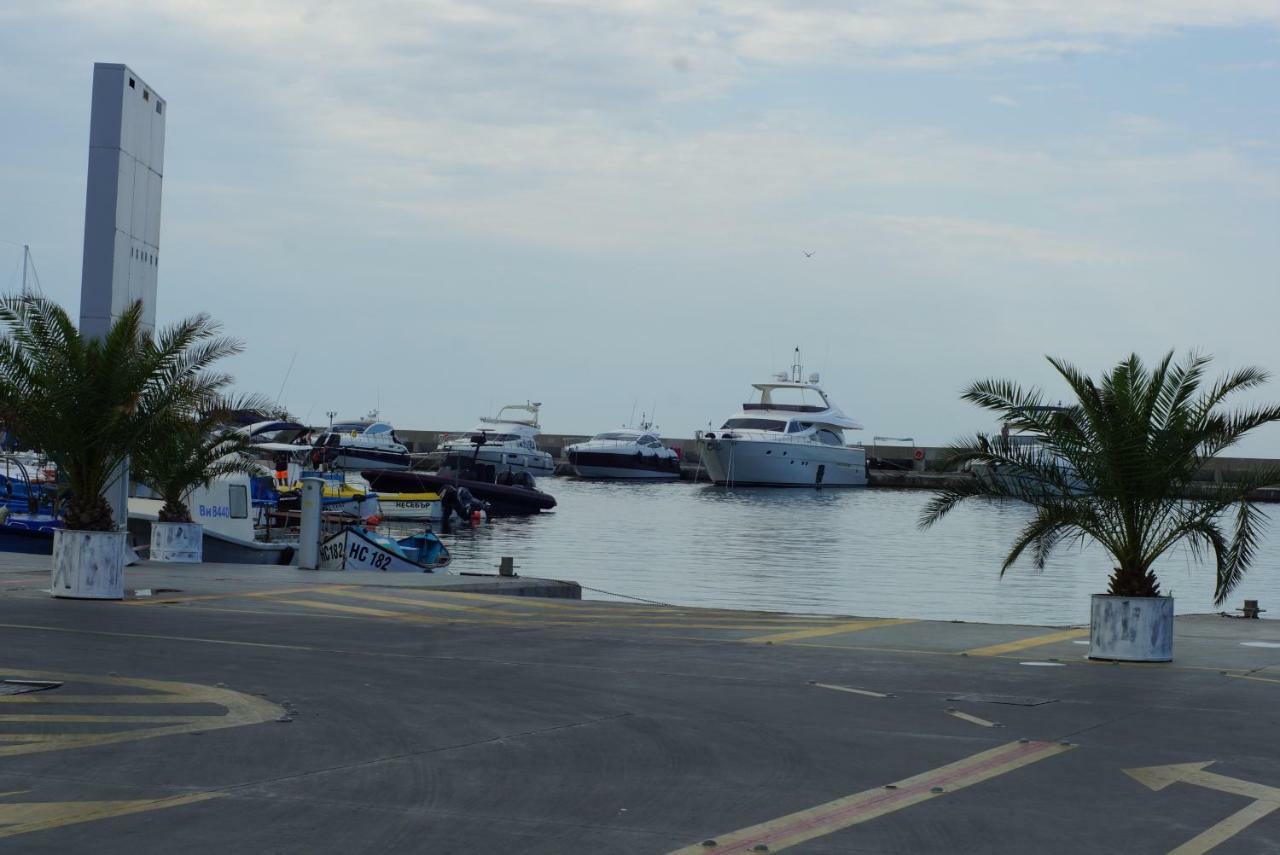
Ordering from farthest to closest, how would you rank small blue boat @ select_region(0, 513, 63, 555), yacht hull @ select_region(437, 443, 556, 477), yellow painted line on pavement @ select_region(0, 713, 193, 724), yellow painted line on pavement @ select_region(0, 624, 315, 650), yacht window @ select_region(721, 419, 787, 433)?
yacht window @ select_region(721, 419, 787, 433) → yacht hull @ select_region(437, 443, 556, 477) → small blue boat @ select_region(0, 513, 63, 555) → yellow painted line on pavement @ select_region(0, 624, 315, 650) → yellow painted line on pavement @ select_region(0, 713, 193, 724)

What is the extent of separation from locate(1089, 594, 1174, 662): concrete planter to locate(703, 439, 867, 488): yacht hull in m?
79.6

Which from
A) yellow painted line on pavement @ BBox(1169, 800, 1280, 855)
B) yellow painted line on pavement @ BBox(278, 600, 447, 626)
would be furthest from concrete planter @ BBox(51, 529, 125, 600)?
yellow painted line on pavement @ BBox(1169, 800, 1280, 855)

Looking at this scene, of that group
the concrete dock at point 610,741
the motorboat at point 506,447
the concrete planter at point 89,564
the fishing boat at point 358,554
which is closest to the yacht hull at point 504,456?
the motorboat at point 506,447

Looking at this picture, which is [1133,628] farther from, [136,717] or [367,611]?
[136,717]

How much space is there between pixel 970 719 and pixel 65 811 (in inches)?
243

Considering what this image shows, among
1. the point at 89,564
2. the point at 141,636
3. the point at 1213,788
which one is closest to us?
the point at 1213,788

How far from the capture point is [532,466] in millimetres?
100625

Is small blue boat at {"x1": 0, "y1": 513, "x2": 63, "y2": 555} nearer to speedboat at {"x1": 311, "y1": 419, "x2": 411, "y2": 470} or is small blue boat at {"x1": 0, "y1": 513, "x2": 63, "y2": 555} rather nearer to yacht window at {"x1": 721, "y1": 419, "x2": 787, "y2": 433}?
speedboat at {"x1": 311, "y1": 419, "x2": 411, "y2": 470}

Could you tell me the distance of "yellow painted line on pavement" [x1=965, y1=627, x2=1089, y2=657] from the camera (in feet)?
49.8

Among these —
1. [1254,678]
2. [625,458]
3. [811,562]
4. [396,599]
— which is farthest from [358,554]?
[625,458]

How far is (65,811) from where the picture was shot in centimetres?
714

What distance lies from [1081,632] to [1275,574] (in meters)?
33.2

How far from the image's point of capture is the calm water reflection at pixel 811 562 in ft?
117

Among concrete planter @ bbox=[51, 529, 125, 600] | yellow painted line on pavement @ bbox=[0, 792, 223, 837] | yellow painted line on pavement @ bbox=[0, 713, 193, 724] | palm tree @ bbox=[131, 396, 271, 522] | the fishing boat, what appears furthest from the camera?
the fishing boat
